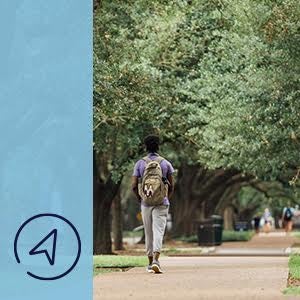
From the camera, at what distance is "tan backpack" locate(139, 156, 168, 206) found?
664 inches

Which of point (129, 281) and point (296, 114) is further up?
point (296, 114)

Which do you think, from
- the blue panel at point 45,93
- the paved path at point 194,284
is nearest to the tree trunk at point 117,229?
the blue panel at point 45,93

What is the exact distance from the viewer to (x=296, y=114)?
23000 millimetres

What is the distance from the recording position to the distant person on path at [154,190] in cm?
1691

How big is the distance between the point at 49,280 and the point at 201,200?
106 feet

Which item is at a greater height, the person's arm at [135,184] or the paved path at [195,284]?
the person's arm at [135,184]

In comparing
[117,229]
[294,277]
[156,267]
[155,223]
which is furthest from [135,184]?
[117,229]

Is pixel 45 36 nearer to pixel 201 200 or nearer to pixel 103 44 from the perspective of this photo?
pixel 103 44

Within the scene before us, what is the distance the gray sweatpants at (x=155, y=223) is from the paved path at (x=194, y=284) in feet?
1.57

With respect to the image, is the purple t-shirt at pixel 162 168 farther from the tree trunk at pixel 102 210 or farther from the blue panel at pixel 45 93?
the tree trunk at pixel 102 210

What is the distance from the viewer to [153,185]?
1683 centimetres

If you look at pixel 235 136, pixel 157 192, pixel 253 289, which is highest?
pixel 235 136

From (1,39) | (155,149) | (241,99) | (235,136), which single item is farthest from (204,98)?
(155,149)

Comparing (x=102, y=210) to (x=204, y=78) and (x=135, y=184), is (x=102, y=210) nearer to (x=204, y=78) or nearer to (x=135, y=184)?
(x=204, y=78)
